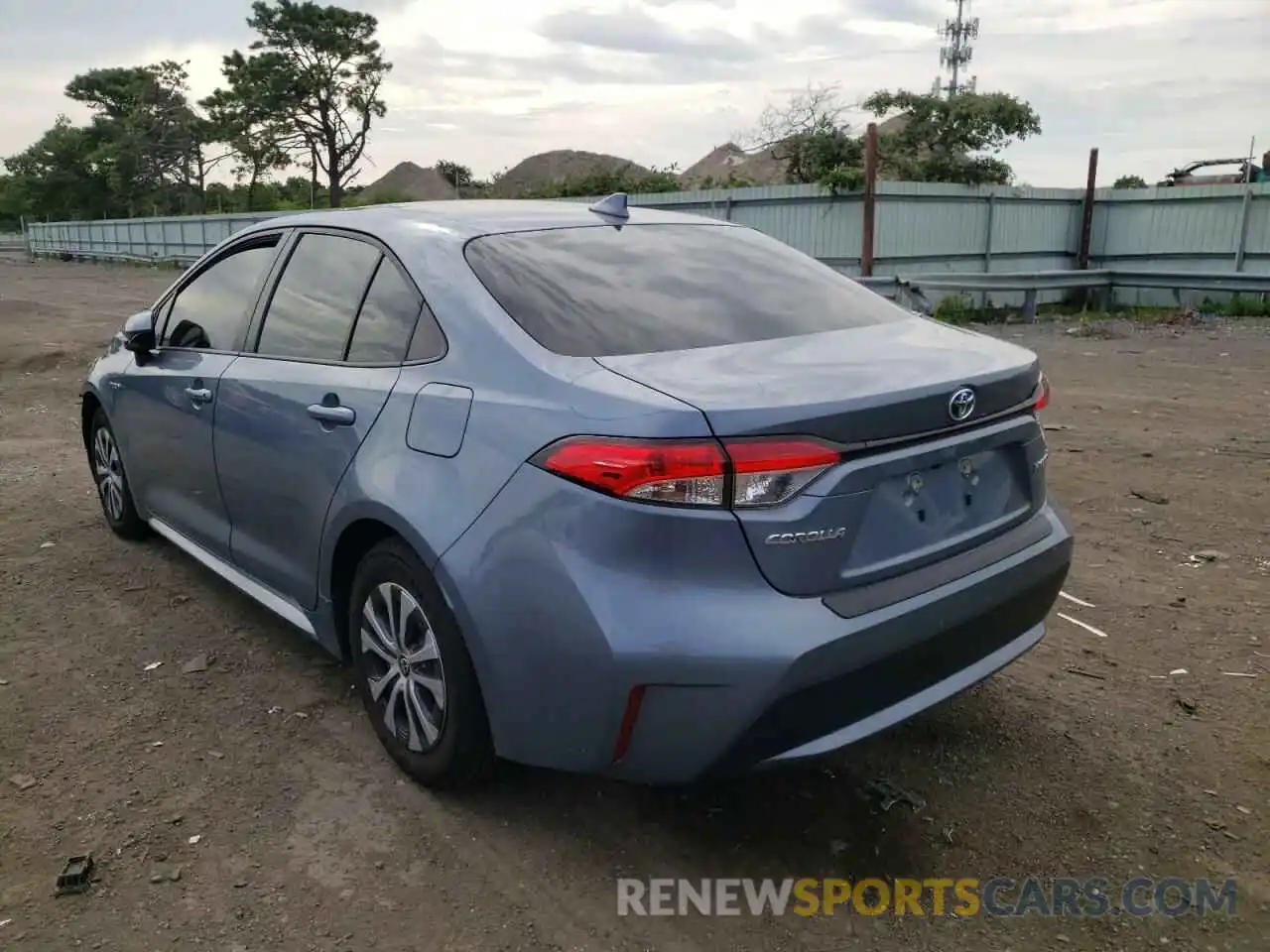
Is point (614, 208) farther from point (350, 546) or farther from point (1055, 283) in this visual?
point (1055, 283)

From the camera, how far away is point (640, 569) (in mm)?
2275

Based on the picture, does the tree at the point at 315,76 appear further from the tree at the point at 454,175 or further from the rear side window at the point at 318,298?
the rear side window at the point at 318,298

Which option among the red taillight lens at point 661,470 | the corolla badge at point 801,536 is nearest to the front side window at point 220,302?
the red taillight lens at point 661,470

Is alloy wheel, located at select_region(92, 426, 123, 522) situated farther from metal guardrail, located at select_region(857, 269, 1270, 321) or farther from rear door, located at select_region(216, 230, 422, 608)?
metal guardrail, located at select_region(857, 269, 1270, 321)

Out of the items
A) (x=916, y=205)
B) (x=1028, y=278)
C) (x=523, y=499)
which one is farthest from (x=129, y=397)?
(x=916, y=205)

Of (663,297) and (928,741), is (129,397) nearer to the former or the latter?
(663,297)

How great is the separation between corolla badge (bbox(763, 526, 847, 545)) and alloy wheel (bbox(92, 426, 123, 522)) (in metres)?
3.82

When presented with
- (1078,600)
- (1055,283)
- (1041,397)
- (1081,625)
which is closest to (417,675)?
(1041,397)

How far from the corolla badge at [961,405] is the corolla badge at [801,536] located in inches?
18.5

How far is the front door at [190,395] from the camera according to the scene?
3863 mm

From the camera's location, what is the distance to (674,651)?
2250 millimetres

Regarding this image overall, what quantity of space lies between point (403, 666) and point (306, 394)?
3.09 feet

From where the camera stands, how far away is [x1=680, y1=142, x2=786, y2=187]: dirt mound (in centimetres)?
2166

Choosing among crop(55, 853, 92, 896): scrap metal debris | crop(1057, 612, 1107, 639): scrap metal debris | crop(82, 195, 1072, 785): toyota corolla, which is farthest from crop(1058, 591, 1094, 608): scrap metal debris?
crop(55, 853, 92, 896): scrap metal debris
